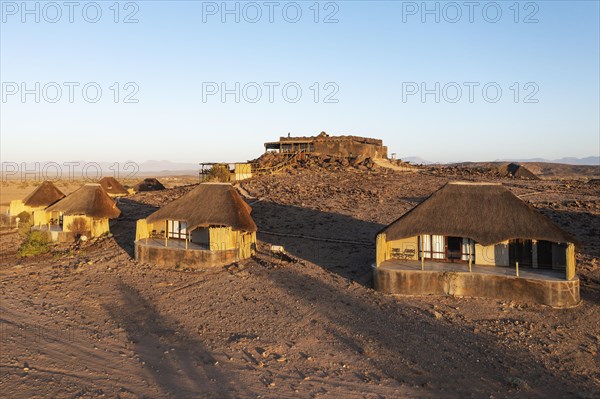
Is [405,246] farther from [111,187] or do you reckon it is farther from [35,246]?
[111,187]

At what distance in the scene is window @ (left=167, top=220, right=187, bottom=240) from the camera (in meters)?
21.7

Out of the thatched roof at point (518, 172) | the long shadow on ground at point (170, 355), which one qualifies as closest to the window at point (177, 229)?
the long shadow on ground at point (170, 355)

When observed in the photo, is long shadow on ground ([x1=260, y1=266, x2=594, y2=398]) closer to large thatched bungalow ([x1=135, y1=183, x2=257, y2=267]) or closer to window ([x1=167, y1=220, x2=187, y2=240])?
large thatched bungalow ([x1=135, y1=183, x2=257, y2=267])

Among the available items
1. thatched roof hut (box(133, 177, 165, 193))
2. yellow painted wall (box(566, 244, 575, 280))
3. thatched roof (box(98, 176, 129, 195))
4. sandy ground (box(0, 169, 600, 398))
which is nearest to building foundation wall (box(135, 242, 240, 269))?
sandy ground (box(0, 169, 600, 398))

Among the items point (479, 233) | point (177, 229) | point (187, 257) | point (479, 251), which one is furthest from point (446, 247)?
point (177, 229)

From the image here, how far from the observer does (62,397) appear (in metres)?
9.14

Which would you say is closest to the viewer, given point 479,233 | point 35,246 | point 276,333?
point 276,333

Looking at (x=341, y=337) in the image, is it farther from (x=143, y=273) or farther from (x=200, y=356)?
(x=143, y=273)

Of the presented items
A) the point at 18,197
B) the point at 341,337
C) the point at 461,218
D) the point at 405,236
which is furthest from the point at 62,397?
the point at 18,197

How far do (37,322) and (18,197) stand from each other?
45.1 meters

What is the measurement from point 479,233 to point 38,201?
2848 cm

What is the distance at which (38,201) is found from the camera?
3038 cm

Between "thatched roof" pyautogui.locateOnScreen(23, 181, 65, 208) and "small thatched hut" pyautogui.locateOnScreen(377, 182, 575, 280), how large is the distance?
24.8m

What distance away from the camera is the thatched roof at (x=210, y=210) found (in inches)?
760
